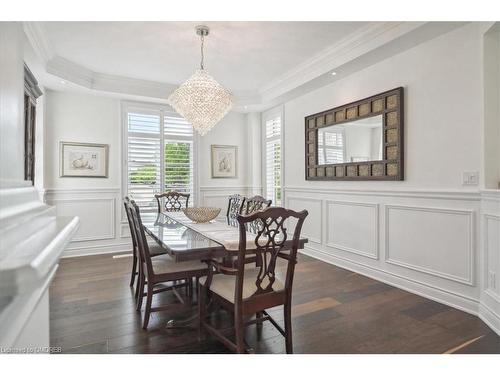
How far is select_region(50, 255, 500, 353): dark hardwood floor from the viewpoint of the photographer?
2.11 meters

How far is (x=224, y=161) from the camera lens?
6.01m

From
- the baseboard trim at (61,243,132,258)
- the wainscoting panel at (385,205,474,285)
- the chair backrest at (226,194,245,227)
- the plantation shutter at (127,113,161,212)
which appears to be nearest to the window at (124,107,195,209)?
the plantation shutter at (127,113,161,212)

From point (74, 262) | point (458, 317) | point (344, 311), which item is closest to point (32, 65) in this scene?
point (74, 262)

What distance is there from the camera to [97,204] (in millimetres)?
4945

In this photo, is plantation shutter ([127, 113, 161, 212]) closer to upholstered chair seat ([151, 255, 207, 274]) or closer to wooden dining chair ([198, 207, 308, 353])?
upholstered chair seat ([151, 255, 207, 274])

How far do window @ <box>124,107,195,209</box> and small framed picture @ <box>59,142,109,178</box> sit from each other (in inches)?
15.0

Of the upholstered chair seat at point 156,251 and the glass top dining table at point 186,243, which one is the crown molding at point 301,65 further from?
the upholstered chair seat at point 156,251

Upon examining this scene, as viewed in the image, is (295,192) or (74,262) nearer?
(74,262)

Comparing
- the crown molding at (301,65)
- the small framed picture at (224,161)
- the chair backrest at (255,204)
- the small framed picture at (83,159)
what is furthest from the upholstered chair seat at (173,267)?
the small framed picture at (224,161)

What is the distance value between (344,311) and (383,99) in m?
2.36

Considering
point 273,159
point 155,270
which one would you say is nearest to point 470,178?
point 155,270

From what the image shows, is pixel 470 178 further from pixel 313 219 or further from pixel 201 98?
pixel 201 98
